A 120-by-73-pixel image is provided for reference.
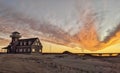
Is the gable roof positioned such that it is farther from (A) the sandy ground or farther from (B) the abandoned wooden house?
(A) the sandy ground

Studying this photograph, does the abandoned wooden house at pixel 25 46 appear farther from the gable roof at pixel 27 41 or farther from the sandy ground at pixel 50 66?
the sandy ground at pixel 50 66

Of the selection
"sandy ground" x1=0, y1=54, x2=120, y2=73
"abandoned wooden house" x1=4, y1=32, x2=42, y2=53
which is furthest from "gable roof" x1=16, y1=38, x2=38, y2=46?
"sandy ground" x1=0, y1=54, x2=120, y2=73

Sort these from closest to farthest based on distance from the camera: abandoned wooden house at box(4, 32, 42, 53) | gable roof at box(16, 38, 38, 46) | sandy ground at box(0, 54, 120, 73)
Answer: sandy ground at box(0, 54, 120, 73) < abandoned wooden house at box(4, 32, 42, 53) < gable roof at box(16, 38, 38, 46)

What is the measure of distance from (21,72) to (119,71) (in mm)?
15519

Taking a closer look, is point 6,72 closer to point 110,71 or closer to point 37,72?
point 37,72

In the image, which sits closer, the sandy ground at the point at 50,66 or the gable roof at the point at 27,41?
the sandy ground at the point at 50,66

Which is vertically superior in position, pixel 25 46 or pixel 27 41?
pixel 27 41

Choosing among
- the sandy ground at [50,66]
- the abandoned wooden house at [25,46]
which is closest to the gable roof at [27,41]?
the abandoned wooden house at [25,46]

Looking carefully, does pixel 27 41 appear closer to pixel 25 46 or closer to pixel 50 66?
pixel 25 46

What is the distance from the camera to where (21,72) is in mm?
29078

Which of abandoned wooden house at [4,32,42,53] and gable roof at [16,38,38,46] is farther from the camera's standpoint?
gable roof at [16,38,38,46]

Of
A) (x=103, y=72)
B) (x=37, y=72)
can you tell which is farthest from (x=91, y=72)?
(x=37, y=72)

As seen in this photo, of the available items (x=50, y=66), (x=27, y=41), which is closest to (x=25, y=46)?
(x=27, y=41)

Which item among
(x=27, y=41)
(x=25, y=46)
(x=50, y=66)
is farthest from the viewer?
(x=27, y=41)
